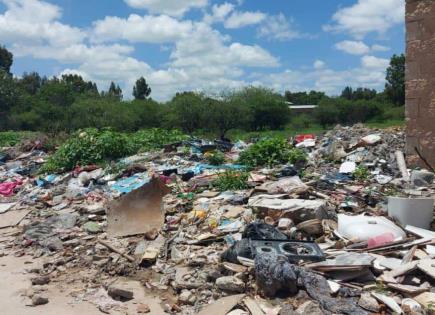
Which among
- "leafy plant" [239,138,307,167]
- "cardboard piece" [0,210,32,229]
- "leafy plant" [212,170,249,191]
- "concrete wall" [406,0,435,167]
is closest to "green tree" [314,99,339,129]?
"leafy plant" [239,138,307,167]

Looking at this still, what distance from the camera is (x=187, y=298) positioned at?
4703 millimetres

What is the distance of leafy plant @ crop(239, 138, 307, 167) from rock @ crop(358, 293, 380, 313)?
6511 mm

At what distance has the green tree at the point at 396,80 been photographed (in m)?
41.5

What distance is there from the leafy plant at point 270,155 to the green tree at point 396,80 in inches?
1333

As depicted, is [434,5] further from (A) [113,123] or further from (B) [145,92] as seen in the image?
(B) [145,92]

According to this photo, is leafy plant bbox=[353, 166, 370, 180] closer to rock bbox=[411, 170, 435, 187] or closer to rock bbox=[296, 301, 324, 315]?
rock bbox=[411, 170, 435, 187]

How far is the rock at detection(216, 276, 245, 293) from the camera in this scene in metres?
4.60

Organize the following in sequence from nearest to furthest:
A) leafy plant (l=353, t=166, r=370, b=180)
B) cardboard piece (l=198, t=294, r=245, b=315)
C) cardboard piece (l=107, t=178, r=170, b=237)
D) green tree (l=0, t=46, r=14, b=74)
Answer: cardboard piece (l=198, t=294, r=245, b=315)
cardboard piece (l=107, t=178, r=170, b=237)
leafy plant (l=353, t=166, r=370, b=180)
green tree (l=0, t=46, r=14, b=74)

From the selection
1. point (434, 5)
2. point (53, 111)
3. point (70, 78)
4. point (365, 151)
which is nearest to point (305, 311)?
point (434, 5)

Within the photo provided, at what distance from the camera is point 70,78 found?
57562 mm

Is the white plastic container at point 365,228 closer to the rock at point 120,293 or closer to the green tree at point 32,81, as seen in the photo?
the rock at point 120,293

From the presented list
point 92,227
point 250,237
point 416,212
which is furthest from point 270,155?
point 250,237

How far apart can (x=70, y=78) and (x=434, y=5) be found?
5432cm

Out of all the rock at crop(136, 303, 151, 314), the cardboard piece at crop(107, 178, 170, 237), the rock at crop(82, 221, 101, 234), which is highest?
the cardboard piece at crop(107, 178, 170, 237)
